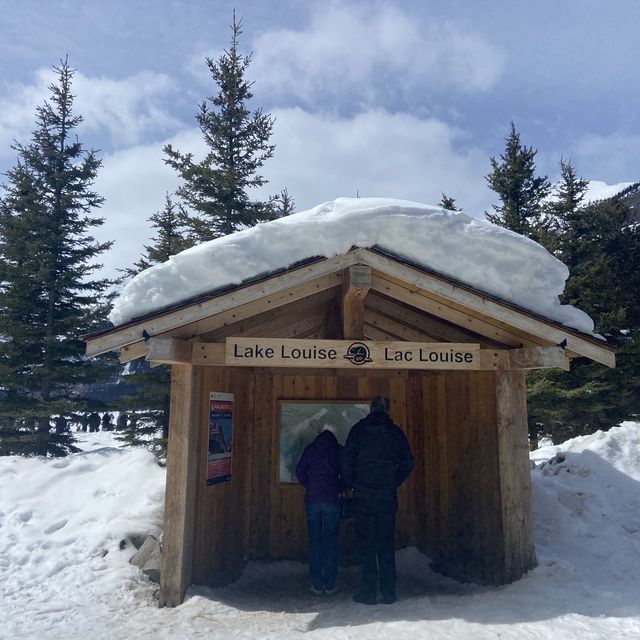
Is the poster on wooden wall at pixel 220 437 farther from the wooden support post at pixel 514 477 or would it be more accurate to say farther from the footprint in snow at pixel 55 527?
the wooden support post at pixel 514 477

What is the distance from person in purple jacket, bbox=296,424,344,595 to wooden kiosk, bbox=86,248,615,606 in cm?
113

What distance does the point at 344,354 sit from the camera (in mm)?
6168

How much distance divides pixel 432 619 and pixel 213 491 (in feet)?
9.72

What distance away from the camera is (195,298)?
227 inches

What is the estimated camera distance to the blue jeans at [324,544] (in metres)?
6.66

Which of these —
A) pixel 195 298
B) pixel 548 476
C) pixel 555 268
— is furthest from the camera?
pixel 548 476

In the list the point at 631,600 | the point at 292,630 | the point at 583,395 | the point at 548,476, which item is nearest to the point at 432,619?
the point at 292,630

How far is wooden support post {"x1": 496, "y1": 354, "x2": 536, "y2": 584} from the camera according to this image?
627 cm

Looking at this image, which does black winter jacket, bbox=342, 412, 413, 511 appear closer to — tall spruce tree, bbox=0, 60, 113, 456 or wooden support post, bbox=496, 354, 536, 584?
wooden support post, bbox=496, 354, 536, 584

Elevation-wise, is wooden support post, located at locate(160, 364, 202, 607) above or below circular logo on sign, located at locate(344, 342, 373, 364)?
below

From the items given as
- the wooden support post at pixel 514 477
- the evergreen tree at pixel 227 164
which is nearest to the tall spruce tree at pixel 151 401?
the evergreen tree at pixel 227 164

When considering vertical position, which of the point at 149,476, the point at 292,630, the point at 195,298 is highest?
the point at 195,298

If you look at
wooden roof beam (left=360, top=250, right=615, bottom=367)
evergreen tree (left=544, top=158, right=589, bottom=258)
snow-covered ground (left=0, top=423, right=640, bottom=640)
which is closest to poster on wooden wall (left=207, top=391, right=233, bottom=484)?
snow-covered ground (left=0, top=423, right=640, bottom=640)

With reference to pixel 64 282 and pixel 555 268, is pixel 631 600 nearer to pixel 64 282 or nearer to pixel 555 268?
pixel 555 268
